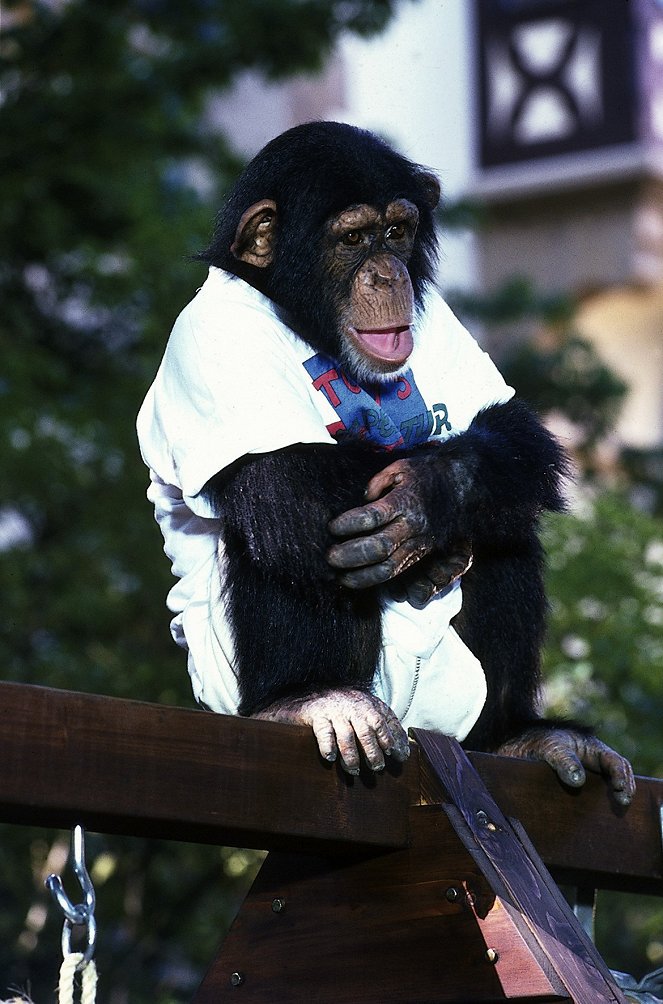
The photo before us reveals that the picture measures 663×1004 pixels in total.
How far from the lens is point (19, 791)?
1713 millimetres

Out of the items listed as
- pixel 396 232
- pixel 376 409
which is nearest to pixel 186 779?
pixel 376 409

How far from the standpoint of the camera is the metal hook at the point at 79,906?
1.72 metres

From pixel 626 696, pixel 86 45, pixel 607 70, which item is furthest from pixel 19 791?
pixel 607 70

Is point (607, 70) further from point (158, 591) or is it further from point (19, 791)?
point (19, 791)

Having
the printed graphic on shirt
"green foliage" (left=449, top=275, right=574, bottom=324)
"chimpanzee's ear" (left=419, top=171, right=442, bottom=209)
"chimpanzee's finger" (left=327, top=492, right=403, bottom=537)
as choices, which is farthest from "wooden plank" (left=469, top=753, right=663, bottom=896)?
"green foliage" (left=449, top=275, right=574, bottom=324)

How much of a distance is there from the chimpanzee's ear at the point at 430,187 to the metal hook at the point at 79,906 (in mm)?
1381

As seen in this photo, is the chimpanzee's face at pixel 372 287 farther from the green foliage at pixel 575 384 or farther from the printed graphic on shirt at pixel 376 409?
the green foliage at pixel 575 384

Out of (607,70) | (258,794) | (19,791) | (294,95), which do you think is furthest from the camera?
(294,95)

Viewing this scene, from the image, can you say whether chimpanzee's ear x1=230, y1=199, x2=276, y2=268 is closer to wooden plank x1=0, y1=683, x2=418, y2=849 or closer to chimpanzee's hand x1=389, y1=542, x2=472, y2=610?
chimpanzee's hand x1=389, y1=542, x2=472, y2=610

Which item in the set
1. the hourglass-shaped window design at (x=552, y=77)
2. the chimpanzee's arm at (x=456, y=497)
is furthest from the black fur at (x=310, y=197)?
the hourglass-shaped window design at (x=552, y=77)

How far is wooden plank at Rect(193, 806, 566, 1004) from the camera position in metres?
1.97

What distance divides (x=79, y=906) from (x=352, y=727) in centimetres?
47

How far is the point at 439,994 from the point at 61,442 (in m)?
4.10

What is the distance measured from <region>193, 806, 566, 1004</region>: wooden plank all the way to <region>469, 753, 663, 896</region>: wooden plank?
250mm
